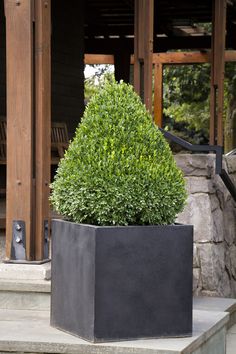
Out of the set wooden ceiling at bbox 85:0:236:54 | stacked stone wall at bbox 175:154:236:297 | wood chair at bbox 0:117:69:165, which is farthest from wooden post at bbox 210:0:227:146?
wooden ceiling at bbox 85:0:236:54

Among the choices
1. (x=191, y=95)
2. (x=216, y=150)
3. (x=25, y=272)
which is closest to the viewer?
(x=25, y=272)

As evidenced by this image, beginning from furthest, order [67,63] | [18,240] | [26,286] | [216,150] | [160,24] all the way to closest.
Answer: [160,24]
[67,63]
[216,150]
[18,240]
[26,286]

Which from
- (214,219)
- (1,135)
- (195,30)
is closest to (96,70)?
(195,30)

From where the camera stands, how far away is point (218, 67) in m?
8.89

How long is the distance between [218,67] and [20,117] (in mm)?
3639

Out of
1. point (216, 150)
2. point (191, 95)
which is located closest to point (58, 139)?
point (216, 150)

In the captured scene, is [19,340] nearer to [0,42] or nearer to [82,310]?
[82,310]

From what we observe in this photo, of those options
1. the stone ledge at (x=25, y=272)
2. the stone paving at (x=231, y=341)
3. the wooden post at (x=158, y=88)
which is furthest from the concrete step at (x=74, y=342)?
the wooden post at (x=158, y=88)

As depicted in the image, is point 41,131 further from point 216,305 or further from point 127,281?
point 216,305

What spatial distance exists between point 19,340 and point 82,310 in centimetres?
34

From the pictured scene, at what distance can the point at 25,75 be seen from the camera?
570 centimetres

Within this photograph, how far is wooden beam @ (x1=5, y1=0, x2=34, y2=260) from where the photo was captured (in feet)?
18.6

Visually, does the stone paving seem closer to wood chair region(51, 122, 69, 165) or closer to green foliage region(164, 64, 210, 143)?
wood chair region(51, 122, 69, 165)

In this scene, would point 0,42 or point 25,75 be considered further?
point 0,42
